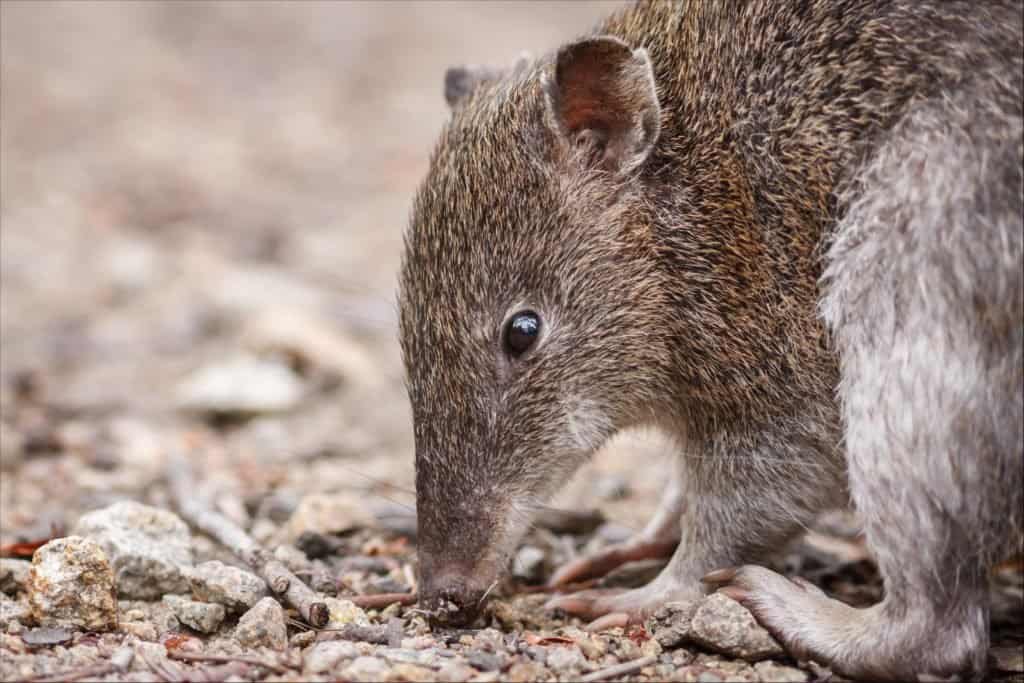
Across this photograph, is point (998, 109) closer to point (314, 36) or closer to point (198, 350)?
point (198, 350)

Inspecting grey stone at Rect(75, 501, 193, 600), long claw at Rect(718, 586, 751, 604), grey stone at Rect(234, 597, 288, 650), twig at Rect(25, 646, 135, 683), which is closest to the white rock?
grey stone at Rect(75, 501, 193, 600)

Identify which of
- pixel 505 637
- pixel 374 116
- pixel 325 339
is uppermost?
pixel 374 116

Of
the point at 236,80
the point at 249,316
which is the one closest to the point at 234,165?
the point at 236,80

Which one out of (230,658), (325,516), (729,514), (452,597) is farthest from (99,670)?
(729,514)

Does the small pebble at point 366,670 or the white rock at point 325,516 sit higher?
the white rock at point 325,516

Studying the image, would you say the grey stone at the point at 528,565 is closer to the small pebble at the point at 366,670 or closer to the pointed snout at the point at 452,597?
the pointed snout at the point at 452,597

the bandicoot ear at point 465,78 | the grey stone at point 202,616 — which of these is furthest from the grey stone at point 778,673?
the bandicoot ear at point 465,78

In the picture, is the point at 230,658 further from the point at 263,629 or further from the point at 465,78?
the point at 465,78
